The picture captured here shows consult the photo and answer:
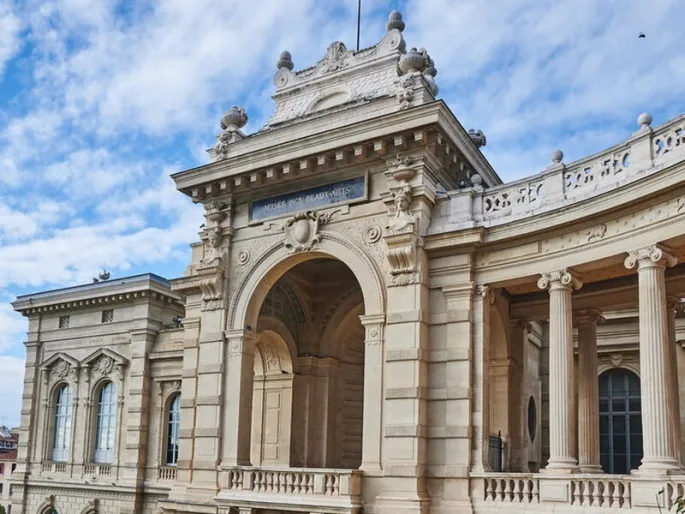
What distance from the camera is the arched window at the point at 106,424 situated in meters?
28.9

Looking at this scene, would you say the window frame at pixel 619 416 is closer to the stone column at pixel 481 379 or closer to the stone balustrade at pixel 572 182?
the stone column at pixel 481 379

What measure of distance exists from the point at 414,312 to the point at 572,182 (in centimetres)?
406

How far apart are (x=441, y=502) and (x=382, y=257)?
517cm

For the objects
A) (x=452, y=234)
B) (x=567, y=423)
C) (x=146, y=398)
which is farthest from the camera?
(x=146, y=398)

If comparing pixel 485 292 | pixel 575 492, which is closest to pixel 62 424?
pixel 485 292

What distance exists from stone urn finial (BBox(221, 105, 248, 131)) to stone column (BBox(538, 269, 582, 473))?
940 centimetres

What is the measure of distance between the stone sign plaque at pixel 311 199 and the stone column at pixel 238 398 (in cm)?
298

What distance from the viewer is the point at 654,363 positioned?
13.3 m

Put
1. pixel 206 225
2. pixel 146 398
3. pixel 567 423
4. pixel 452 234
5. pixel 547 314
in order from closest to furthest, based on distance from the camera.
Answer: pixel 567 423 < pixel 452 234 < pixel 547 314 < pixel 206 225 < pixel 146 398

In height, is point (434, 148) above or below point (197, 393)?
above

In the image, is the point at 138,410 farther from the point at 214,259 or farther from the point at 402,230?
the point at 402,230

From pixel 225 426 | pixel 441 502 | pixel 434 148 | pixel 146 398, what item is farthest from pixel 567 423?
pixel 146 398

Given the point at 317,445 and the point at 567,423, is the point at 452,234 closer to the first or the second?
the point at 567,423

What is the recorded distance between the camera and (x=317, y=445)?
70.2 feet
